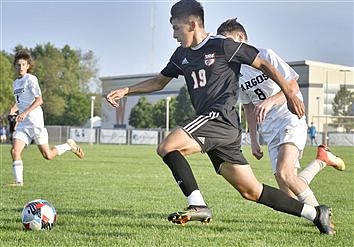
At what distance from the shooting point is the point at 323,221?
6.55m

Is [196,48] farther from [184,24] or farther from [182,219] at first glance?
[182,219]

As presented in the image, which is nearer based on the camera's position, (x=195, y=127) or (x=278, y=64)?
(x=195, y=127)

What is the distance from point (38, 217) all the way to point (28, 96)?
5921 mm

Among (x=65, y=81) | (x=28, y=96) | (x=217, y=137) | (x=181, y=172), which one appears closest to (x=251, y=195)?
(x=217, y=137)

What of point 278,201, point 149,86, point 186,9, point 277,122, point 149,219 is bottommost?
point 149,219

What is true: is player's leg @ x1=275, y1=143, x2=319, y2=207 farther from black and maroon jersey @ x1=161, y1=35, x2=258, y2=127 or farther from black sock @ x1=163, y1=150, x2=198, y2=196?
black sock @ x1=163, y1=150, x2=198, y2=196

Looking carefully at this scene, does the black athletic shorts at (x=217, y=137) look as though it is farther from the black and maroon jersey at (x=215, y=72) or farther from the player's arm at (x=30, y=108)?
the player's arm at (x=30, y=108)

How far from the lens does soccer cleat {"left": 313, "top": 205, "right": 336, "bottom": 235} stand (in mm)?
6523

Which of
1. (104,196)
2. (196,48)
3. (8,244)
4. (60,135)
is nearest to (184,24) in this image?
(196,48)

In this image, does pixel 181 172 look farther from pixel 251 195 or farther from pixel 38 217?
pixel 38 217

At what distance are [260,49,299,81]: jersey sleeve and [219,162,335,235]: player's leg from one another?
1.35m

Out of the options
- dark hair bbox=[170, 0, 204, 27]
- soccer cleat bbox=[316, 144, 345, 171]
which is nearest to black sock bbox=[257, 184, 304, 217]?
dark hair bbox=[170, 0, 204, 27]

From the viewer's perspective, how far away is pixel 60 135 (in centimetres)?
6462

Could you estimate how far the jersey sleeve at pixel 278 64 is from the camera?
23.5 ft
